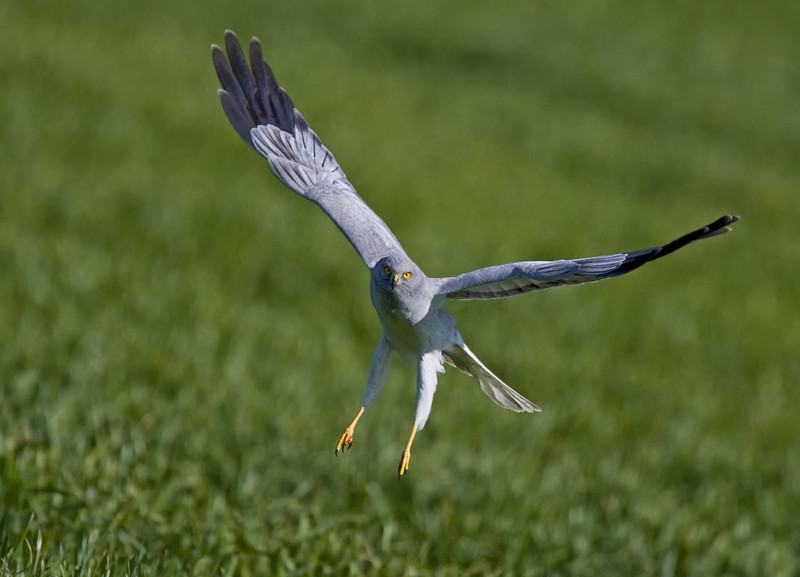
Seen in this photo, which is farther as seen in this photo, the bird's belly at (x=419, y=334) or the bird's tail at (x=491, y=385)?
the bird's tail at (x=491, y=385)

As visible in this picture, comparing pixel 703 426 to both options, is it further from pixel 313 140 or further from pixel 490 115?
pixel 490 115

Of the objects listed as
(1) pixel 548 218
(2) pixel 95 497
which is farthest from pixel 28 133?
(2) pixel 95 497

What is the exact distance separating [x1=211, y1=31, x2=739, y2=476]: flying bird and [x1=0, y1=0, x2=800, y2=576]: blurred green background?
4.76 ft

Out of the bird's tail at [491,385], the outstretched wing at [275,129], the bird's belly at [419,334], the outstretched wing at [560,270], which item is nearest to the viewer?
the outstretched wing at [560,270]

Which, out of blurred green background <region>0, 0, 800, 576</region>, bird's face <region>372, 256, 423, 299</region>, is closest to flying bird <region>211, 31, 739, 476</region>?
bird's face <region>372, 256, 423, 299</region>

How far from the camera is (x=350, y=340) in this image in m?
7.99

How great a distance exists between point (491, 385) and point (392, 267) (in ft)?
1.71

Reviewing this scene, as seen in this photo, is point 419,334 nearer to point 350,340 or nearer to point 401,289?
point 401,289

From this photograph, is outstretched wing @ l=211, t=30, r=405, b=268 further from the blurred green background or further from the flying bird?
the blurred green background

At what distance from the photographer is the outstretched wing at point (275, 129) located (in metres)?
2.04

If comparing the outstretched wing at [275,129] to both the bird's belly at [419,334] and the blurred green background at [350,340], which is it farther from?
the blurred green background at [350,340]

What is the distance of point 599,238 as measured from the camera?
11.4 m

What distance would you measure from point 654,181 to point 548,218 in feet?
17.2

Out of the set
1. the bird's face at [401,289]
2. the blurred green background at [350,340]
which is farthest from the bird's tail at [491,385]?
the blurred green background at [350,340]
